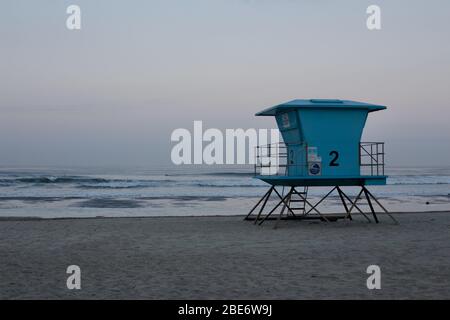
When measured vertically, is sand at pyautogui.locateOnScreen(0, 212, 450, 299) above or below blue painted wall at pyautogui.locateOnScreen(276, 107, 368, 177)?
below

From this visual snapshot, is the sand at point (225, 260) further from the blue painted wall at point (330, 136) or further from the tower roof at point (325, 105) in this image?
the tower roof at point (325, 105)

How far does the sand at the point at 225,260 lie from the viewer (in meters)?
9.33

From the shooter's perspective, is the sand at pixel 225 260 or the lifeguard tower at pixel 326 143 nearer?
the sand at pixel 225 260

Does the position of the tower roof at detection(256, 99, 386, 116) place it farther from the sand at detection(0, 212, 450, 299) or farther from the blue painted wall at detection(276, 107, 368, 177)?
the sand at detection(0, 212, 450, 299)

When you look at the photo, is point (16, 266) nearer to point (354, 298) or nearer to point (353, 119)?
point (354, 298)

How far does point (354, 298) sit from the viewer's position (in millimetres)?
8711

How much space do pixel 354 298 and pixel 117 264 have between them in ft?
16.9

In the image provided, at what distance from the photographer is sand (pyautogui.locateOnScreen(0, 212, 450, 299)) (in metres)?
9.33

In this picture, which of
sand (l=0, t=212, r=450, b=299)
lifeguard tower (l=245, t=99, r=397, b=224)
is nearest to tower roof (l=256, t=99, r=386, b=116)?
lifeguard tower (l=245, t=99, r=397, b=224)

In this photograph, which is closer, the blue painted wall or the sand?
the sand

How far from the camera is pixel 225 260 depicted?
12422 millimetres

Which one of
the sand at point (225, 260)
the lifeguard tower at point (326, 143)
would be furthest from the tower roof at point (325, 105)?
the sand at point (225, 260)

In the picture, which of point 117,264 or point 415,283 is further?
point 117,264
